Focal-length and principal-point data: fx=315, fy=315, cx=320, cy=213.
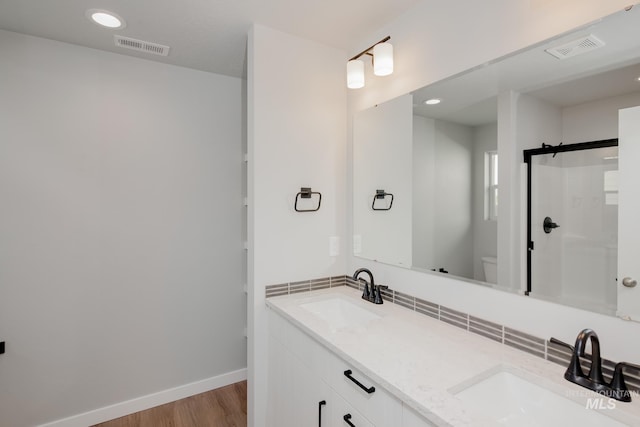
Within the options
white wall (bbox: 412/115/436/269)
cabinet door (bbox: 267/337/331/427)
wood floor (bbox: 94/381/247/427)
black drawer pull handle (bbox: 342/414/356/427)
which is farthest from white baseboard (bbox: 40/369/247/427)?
white wall (bbox: 412/115/436/269)

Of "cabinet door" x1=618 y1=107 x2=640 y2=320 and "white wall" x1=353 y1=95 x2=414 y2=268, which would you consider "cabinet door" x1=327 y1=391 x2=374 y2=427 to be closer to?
"white wall" x1=353 y1=95 x2=414 y2=268

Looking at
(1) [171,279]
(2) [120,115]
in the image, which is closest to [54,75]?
(2) [120,115]

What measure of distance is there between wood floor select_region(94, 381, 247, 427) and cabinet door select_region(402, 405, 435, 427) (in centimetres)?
172

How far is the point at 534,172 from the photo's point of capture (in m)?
1.25

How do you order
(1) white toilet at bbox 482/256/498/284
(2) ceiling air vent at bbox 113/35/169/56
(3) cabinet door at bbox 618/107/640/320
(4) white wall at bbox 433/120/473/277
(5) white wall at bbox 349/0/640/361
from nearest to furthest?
(3) cabinet door at bbox 618/107/640/320 < (5) white wall at bbox 349/0/640/361 < (1) white toilet at bbox 482/256/498/284 < (4) white wall at bbox 433/120/473/277 < (2) ceiling air vent at bbox 113/35/169/56

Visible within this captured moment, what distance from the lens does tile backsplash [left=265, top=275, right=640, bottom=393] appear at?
41.5 inches

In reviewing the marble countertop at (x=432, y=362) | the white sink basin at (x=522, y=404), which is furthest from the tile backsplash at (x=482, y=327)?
the white sink basin at (x=522, y=404)

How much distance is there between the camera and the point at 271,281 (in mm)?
1965

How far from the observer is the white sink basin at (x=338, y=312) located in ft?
6.03

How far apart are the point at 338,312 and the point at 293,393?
0.54 metres

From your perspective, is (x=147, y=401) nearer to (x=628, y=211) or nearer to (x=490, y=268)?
(x=490, y=268)

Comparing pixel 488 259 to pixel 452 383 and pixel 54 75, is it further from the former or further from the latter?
pixel 54 75

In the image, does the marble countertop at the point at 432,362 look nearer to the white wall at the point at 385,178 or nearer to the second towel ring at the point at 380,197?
the white wall at the point at 385,178

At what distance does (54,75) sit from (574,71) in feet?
9.42
